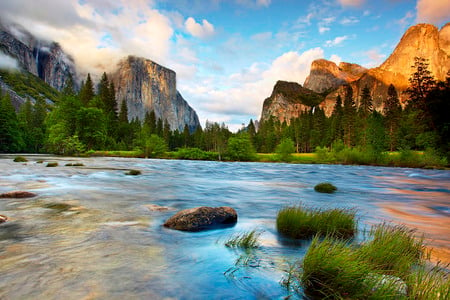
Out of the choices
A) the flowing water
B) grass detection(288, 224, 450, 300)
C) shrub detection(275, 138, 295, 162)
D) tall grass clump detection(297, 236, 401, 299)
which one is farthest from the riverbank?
tall grass clump detection(297, 236, 401, 299)

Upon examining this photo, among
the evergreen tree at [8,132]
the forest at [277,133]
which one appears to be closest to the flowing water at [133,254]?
the forest at [277,133]

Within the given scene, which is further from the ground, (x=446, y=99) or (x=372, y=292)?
(x=446, y=99)

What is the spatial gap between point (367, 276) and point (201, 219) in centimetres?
412

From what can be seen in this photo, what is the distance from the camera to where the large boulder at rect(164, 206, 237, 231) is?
6180mm

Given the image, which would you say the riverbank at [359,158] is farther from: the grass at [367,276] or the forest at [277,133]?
the grass at [367,276]

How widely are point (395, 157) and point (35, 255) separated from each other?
4785 cm

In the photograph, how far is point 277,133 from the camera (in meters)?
106

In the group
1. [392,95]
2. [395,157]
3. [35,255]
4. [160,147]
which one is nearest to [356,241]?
[35,255]

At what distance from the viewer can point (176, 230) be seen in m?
6.01

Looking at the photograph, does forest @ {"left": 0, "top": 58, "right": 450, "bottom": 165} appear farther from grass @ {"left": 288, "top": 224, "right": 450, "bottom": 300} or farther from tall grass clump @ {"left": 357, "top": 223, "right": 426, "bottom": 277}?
grass @ {"left": 288, "top": 224, "right": 450, "bottom": 300}

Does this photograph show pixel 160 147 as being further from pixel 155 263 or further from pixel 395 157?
pixel 155 263

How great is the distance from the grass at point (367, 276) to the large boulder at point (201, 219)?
297cm

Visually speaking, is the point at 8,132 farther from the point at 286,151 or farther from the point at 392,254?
the point at 392,254

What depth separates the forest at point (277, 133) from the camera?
92.9ft
